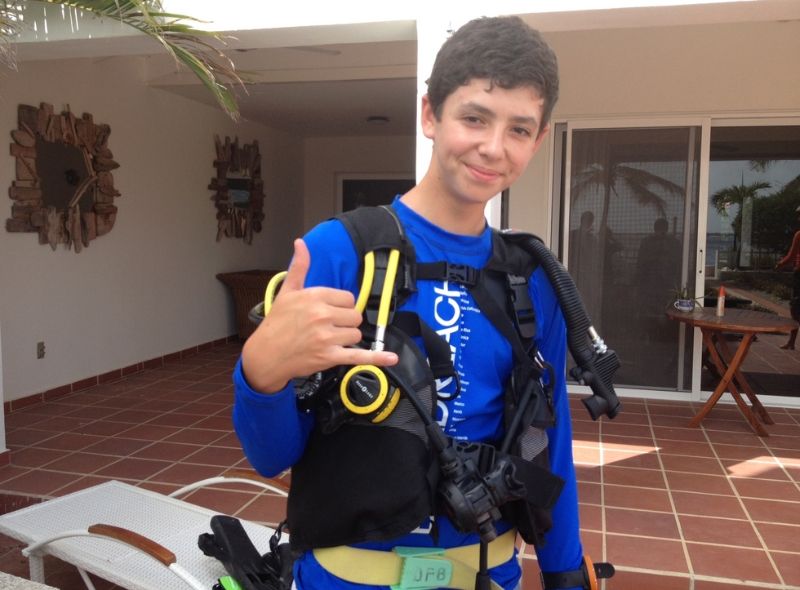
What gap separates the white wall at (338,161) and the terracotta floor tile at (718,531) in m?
7.44

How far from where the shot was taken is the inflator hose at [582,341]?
124 cm

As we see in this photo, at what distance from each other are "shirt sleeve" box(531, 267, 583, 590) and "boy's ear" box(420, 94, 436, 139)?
37 cm

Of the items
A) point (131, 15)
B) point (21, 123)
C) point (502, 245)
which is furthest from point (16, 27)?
point (502, 245)

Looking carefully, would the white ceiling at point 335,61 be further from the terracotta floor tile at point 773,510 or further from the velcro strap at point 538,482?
the velcro strap at point 538,482

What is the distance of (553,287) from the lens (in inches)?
49.6

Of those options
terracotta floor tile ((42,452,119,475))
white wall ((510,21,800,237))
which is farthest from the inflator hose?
white wall ((510,21,800,237))

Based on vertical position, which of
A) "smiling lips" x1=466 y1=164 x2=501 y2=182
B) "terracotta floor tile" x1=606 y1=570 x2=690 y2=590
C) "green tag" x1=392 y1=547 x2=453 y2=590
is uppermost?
"smiling lips" x1=466 y1=164 x2=501 y2=182

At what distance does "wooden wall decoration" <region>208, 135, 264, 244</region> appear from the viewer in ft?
26.5

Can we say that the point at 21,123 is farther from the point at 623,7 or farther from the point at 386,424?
the point at 386,424

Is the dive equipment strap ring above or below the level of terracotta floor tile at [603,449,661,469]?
above

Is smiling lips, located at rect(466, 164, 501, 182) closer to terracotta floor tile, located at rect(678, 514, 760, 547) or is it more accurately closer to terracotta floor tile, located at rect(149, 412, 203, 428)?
terracotta floor tile, located at rect(678, 514, 760, 547)

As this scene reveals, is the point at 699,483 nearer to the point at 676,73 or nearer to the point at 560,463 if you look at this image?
the point at 560,463

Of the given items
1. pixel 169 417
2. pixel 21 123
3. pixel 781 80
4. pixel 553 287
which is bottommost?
pixel 169 417

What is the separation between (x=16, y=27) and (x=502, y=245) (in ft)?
10.4
